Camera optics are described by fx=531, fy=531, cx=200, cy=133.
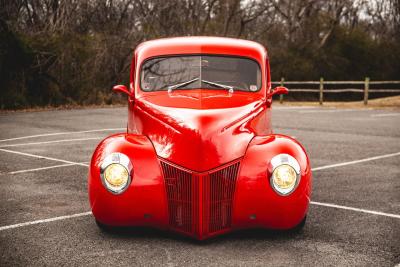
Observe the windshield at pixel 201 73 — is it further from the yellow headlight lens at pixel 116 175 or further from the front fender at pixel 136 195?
the yellow headlight lens at pixel 116 175

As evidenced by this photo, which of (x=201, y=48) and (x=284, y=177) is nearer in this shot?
(x=284, y=177)

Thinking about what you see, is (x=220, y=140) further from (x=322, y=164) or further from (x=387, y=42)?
(x=387, y=42)

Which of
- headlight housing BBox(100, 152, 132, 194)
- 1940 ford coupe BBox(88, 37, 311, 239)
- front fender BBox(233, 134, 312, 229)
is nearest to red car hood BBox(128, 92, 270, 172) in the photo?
1940 ford coupe BBox(88, 37, 311, 239)

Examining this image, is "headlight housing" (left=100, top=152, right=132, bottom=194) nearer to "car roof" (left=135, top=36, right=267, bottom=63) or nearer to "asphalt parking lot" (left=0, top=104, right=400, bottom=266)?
"asphalt parking lot" (left=0, top=104, right=400, bottom=266)

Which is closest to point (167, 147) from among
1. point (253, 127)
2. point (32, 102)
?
point (253, 127)

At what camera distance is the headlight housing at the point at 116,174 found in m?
4.35

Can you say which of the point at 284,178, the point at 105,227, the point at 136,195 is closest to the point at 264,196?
the point at 284,178

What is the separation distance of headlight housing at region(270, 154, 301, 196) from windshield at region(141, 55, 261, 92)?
1.52 metres

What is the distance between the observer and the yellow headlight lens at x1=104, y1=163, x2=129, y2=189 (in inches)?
171

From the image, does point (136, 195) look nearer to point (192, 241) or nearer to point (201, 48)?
point (192, 241)

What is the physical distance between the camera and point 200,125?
4484mm

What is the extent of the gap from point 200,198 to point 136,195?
0.54m

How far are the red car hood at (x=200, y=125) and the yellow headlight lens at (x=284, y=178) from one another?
336 millimetres

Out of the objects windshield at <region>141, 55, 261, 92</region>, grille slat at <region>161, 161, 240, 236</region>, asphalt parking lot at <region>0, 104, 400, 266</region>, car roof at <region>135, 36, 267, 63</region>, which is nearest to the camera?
asphalt parking lot at <region>0, 104, 400, 266</region>
